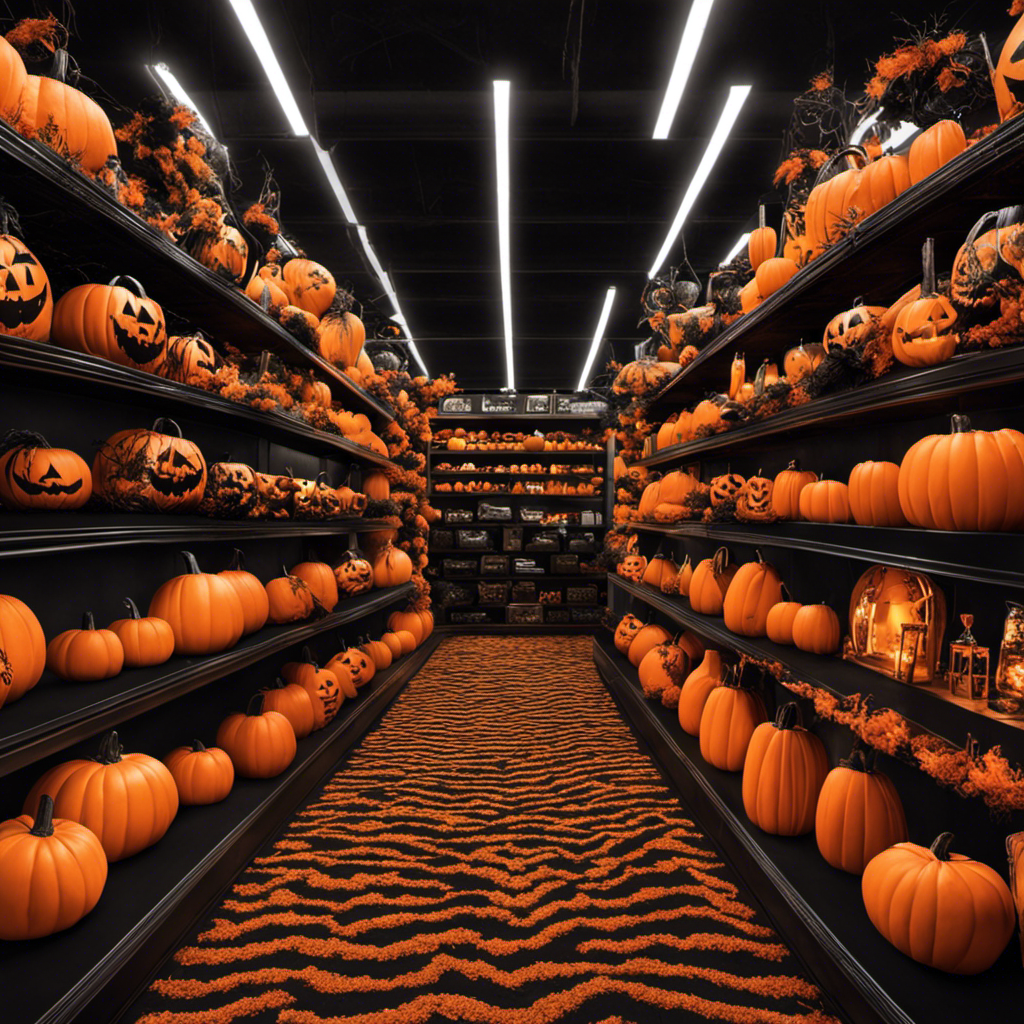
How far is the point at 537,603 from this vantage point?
8.07 metres

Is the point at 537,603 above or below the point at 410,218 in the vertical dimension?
below

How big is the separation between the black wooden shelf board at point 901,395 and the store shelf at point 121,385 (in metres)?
2.04

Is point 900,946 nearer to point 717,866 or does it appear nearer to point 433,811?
point 717,866

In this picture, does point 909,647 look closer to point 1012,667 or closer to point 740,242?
point 1012,667

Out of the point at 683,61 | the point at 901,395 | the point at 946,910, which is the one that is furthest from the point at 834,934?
the point at 683,61

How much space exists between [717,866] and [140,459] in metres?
2.40

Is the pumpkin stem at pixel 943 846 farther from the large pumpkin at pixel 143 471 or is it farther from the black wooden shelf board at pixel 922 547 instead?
the large pumpkin at pixel 143 471

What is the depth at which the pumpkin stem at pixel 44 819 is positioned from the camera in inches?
60.8

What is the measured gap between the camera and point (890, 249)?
1915 millimetres

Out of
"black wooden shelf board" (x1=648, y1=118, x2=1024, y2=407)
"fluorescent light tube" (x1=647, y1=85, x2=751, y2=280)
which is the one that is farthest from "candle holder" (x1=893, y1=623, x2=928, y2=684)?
"fluorescent light tube" (x1=647, y1=85, x2=751, y2=280)

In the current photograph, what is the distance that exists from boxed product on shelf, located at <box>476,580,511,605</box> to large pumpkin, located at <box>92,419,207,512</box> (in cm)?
588

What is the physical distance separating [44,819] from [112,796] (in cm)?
25

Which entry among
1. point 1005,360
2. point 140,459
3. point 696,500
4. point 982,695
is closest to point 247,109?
point 140,459

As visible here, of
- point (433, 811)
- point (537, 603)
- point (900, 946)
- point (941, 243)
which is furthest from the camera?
point (537, 603)
